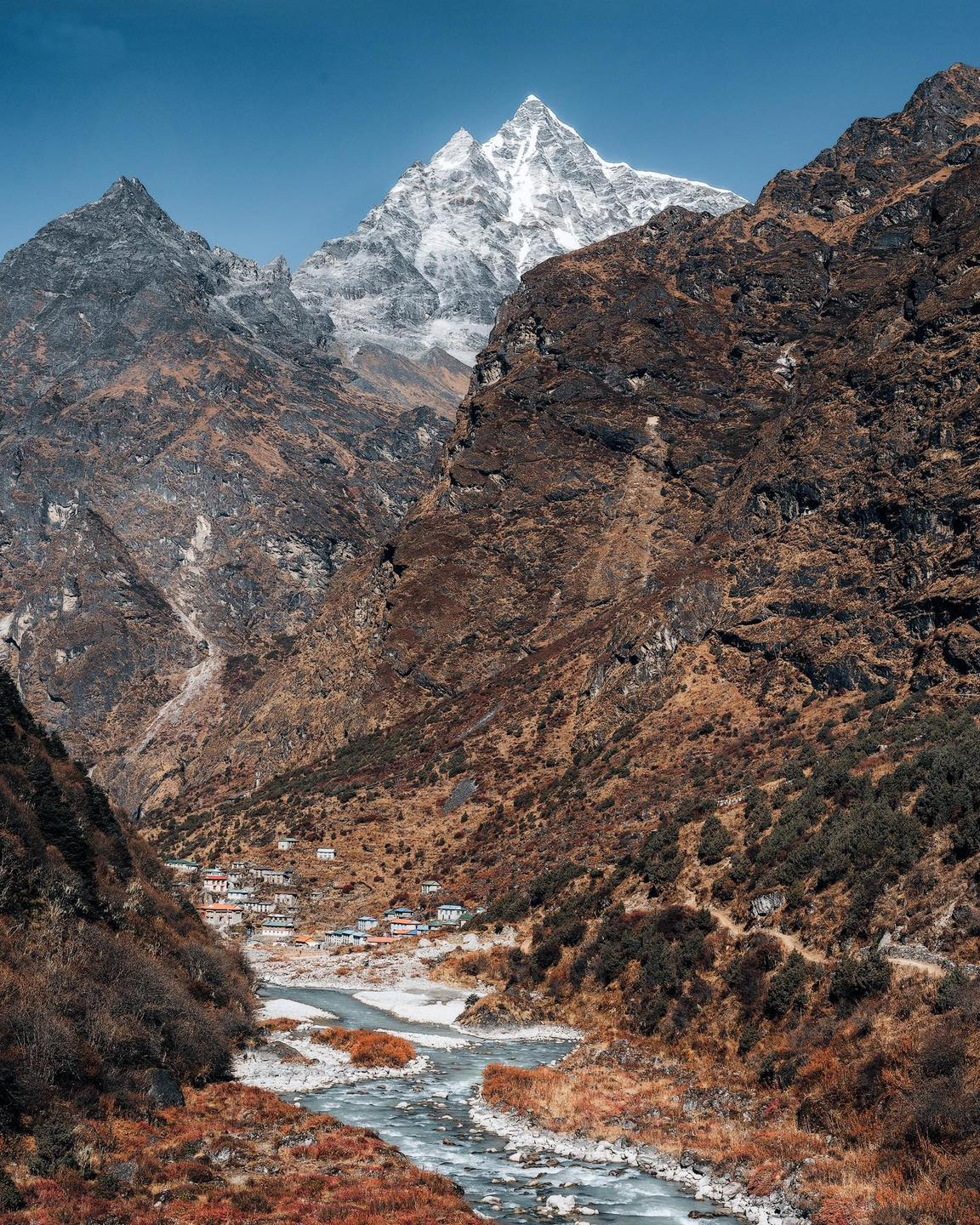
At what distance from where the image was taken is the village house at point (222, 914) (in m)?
84.5

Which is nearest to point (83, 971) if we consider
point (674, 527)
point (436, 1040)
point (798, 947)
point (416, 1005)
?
point (436, 1040)

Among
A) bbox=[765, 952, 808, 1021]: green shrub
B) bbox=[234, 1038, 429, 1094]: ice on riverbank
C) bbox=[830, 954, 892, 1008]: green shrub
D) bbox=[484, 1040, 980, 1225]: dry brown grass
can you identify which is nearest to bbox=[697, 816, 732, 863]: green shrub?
bbox=[484, 1040, 980, 1225]: dry brown grass

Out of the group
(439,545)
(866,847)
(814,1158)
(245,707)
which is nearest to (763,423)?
(439,545)

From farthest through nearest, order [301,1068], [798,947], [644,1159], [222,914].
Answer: [222,914], [301,1068], [798,947], [644,1159]

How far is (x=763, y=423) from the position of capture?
15225 cm

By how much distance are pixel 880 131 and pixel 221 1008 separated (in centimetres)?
20192

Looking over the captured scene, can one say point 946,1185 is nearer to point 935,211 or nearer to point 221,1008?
point 221,1008

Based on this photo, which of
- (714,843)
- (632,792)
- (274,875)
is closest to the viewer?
(714,843)

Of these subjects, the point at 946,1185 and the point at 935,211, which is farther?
→ the point at 935,211

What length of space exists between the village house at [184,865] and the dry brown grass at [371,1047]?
203 ft

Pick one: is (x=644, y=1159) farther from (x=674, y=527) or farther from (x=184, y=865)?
(x=674, y=527)

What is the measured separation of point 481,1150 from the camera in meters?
27.3

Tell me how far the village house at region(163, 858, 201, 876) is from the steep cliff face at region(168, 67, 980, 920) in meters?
14.1

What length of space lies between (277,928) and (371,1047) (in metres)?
49.5
